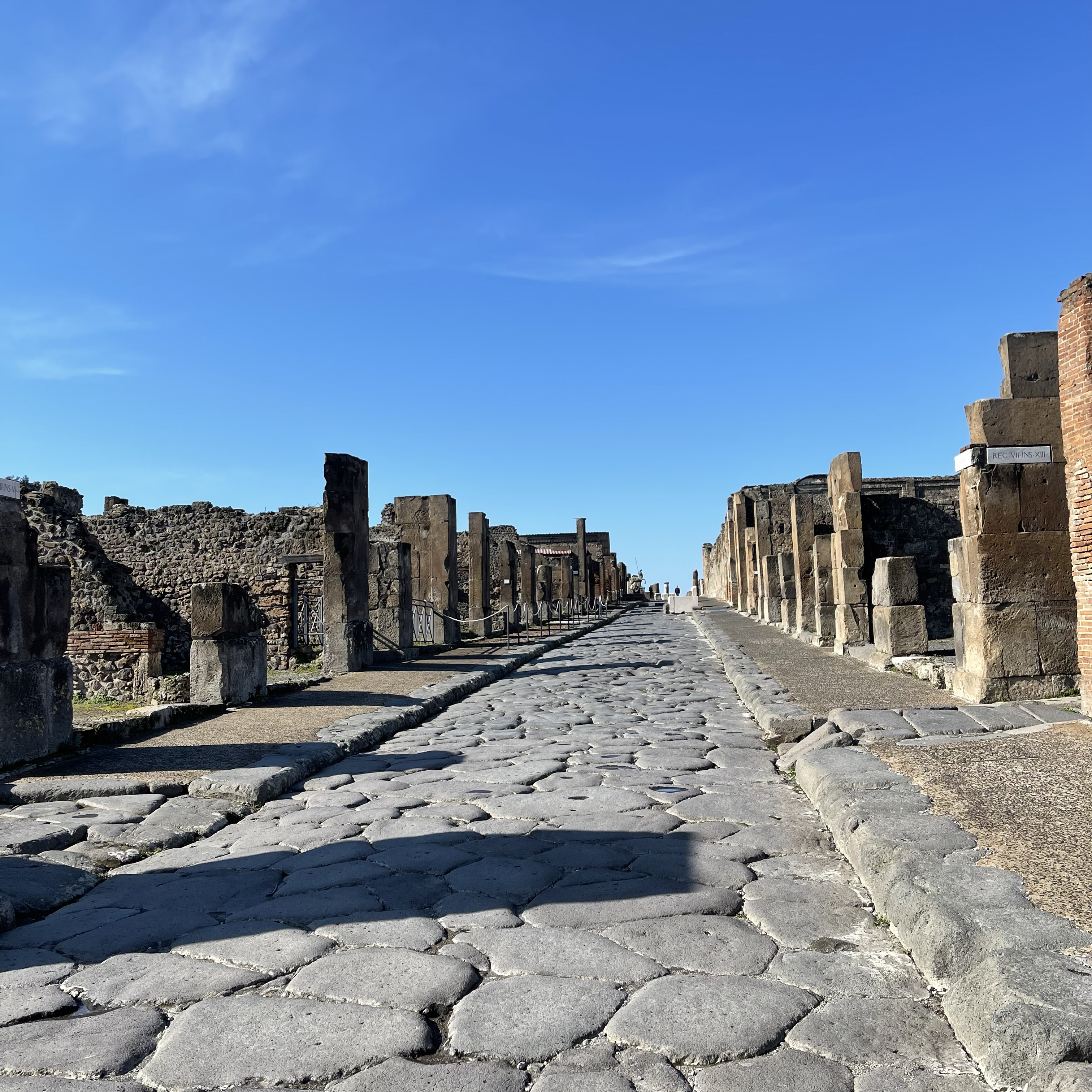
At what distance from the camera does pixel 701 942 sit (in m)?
3.08

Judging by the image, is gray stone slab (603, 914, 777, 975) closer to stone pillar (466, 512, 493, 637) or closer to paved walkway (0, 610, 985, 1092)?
paved walkway (0, 610, 985, 1092)

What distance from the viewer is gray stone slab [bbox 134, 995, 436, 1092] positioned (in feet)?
7.52

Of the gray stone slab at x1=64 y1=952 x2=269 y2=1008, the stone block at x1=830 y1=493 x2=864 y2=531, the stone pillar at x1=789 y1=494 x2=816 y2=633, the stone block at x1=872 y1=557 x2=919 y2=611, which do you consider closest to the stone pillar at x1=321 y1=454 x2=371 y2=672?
the stone block at x1=830 y1=493 x2=864 y2=531

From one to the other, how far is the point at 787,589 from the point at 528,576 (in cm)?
1228

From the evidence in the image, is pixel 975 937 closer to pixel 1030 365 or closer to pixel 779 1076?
pixel 779 1076

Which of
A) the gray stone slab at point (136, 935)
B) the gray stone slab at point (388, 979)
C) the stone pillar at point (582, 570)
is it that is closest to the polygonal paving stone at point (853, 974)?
the gray stone slab at point (388, 979)

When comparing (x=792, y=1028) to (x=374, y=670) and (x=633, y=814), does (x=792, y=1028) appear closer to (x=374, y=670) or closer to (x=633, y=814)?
(x=633, y=814)

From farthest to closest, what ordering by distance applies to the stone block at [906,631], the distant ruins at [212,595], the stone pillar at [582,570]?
the stone pillar at [582,570], the stone block at [906,631], the distant ruins at [212,595]

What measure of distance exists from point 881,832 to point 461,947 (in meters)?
1.71

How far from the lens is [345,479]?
1427cm

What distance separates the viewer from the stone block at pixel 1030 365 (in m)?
8.49

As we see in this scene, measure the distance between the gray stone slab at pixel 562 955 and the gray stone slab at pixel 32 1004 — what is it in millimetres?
1188

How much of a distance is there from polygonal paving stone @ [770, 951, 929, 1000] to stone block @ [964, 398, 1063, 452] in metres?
6.44

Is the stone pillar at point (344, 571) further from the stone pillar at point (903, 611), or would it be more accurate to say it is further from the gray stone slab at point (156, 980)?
the gray stone slab at point (156, 980)
